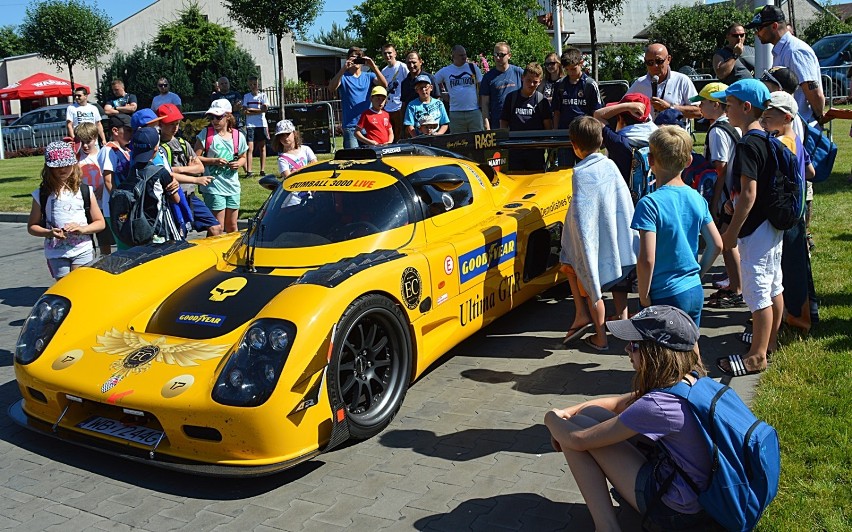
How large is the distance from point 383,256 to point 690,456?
249cm

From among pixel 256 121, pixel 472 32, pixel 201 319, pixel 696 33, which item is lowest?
pixel 201 319

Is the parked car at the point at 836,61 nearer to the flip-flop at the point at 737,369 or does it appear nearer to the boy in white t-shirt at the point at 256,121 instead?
the boy in white t-shirt at the point at 256,121

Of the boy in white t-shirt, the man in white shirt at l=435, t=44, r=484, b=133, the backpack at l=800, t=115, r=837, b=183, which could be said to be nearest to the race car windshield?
the backpack at l=800, t=115, r=837, b=183

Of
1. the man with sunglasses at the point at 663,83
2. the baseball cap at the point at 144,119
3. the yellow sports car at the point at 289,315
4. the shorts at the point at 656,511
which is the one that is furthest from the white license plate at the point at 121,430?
the man with sunglasses at the point at 663,83

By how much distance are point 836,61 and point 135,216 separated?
22.3 meters

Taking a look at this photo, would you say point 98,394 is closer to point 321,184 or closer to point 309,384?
point 309,384

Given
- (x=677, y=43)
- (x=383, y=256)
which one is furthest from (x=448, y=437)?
(x=677, y=43)

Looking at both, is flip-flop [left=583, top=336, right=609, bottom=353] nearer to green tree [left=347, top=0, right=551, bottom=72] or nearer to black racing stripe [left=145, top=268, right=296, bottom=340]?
black racing stripe [left=145, top=268, right=296, bottom=340]

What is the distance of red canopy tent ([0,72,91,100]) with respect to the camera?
40469 millimetres

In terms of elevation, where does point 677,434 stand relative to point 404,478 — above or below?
above

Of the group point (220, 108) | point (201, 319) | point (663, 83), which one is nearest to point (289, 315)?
point (201, 319)

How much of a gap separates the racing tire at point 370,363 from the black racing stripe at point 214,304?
692 millimetres

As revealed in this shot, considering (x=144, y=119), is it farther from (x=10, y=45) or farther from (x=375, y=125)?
(x=10, y=45)

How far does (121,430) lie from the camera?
4.48 meters
